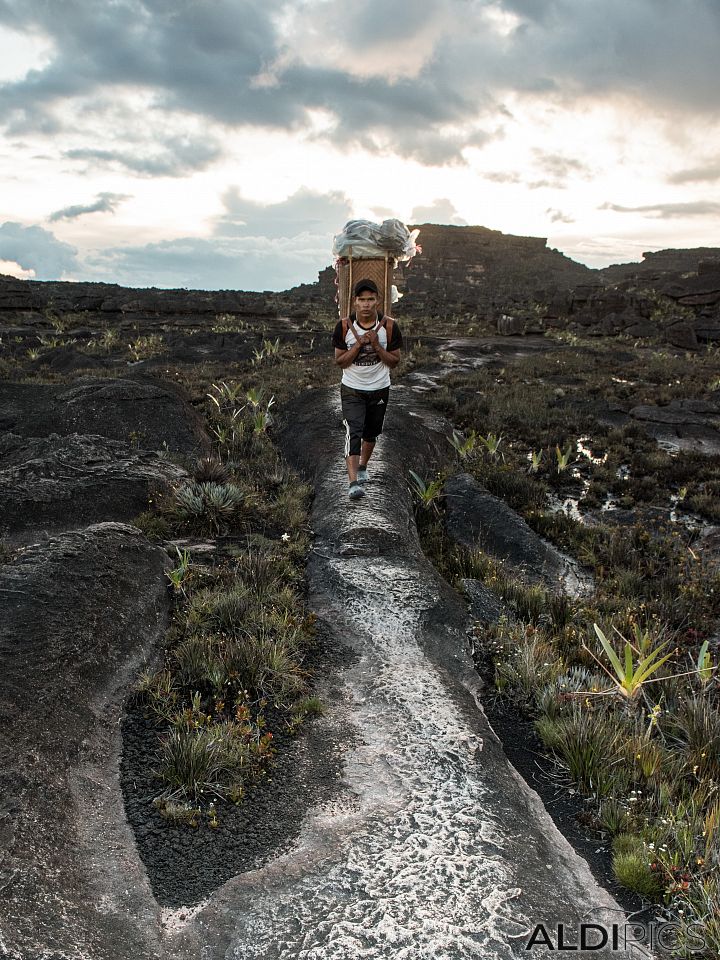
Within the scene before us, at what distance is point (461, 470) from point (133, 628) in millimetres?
6925

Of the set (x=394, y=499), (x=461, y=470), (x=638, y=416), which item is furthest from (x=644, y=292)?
(x=394, y=499)

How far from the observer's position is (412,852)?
308 centimetres

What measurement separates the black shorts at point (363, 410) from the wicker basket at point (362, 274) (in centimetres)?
441

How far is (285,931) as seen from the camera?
2695mm

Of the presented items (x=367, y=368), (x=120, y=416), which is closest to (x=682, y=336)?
(x=367, y=368)

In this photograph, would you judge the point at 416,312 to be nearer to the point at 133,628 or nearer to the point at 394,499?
the point at 394,499

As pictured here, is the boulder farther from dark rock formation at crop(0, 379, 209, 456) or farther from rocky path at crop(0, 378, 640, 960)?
rocky path at crop(0, 378, 640, 960)

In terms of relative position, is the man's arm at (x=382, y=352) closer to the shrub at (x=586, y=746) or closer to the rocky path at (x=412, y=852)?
the rocky path at (x=412, y=852)

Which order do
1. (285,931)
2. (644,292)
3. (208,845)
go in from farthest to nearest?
(644,292) → (208,845) → (285,931)

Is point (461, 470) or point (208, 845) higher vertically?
point (461, 470)

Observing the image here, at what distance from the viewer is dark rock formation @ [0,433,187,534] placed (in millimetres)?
6598

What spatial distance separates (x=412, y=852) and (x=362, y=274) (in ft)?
32.6

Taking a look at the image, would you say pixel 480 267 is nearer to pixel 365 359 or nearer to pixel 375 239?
pixel 375 239

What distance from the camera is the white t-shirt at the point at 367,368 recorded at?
21.7ft
